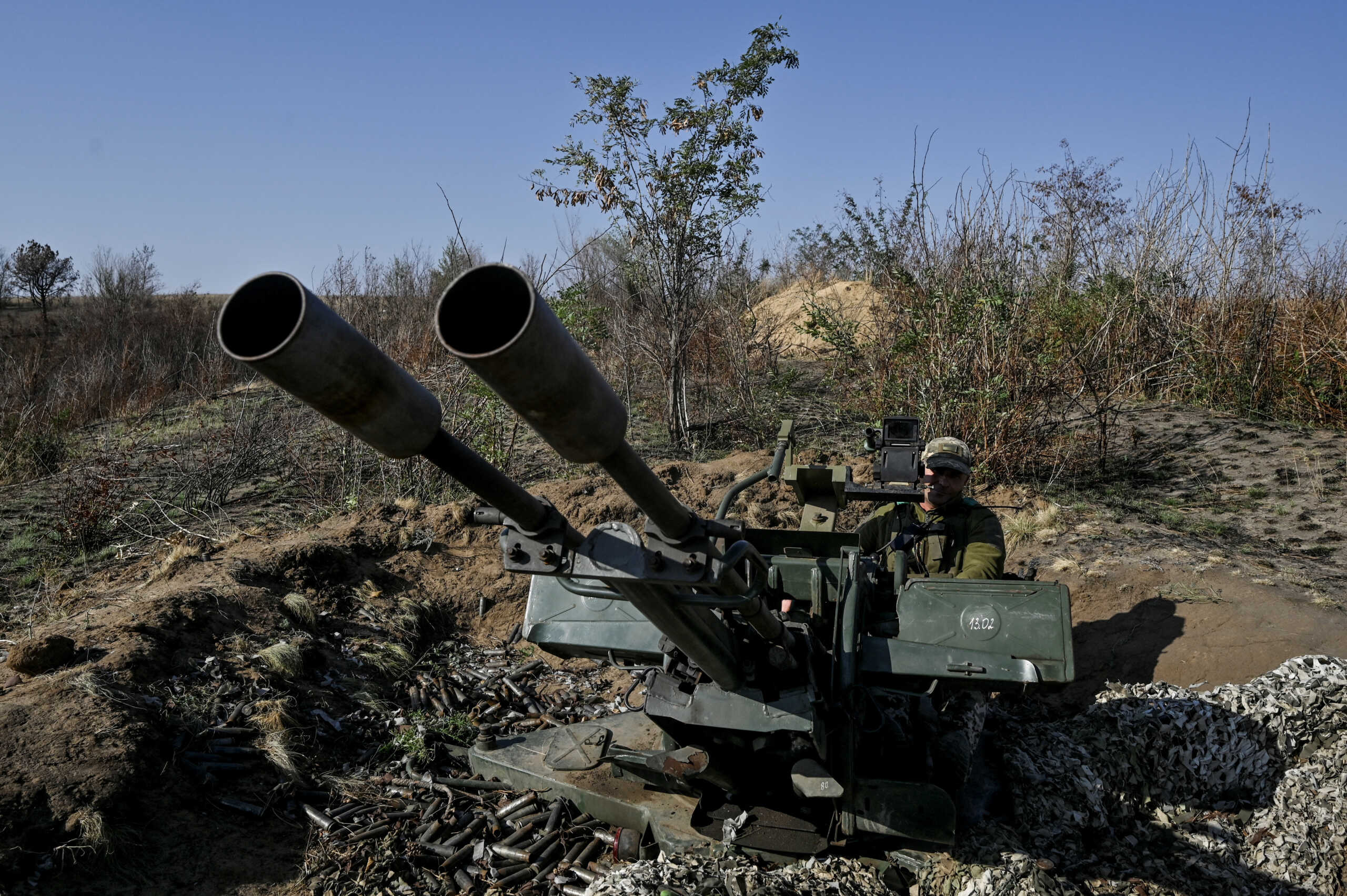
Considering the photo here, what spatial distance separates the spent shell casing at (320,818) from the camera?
478 centimetres

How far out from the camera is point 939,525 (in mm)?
5953

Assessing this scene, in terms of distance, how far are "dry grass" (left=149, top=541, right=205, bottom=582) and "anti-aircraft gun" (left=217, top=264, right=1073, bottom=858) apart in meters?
3.19

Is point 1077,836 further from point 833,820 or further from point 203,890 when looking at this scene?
point 203,890

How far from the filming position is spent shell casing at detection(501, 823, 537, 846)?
4.66m

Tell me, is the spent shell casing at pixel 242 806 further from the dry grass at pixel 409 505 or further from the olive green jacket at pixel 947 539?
the dry grass at pixel 409 505

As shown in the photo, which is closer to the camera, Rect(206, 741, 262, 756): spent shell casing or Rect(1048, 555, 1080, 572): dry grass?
Rect(206, 741, 262, 756): spent shell casing

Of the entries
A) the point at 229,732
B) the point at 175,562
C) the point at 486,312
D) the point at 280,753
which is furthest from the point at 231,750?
the point at 486,312

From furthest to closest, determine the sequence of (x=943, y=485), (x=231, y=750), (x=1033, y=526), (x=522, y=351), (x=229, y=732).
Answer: (x=1033, y=526), (x=943, y=485), (x=229, y=732), (x=231, y=750), (x=522, y=351)

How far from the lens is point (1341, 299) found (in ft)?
36.0

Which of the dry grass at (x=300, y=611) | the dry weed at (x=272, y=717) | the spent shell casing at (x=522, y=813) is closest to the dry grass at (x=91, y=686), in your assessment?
the dry weed at (x=272, y=717)

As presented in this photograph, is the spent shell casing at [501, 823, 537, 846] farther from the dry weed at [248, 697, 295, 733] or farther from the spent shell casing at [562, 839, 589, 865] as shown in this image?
the dry weed at [248, 697, 295, 733]

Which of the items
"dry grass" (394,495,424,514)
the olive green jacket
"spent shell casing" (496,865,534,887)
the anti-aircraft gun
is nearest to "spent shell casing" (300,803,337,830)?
the anti-aircraft gun

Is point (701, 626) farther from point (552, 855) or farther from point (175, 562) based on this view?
point (175, 562)

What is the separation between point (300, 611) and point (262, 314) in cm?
557
